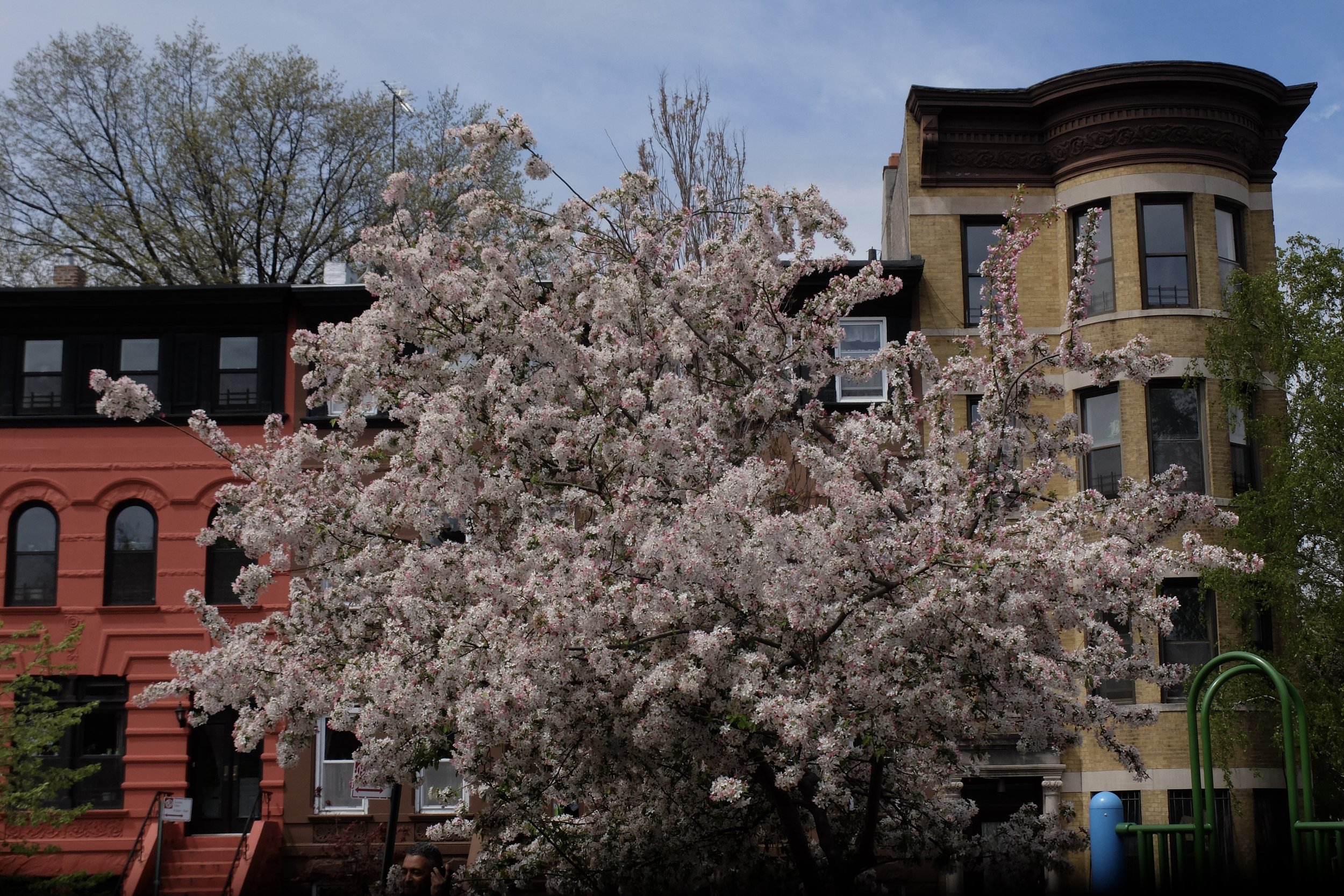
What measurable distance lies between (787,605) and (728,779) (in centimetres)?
144

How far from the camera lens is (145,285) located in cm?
2616

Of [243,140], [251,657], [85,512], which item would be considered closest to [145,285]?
[85,512]

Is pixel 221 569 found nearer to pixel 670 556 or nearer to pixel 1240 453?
pixel 670 556

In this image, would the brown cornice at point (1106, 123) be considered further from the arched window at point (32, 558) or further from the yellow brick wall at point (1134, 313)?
the arched window at point (32, 558)

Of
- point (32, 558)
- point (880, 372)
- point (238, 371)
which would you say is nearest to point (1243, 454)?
point (880, 372)

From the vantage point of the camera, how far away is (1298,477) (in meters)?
22.2

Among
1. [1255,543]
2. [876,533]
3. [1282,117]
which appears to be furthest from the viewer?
[1282,117]

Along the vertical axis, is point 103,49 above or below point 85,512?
above

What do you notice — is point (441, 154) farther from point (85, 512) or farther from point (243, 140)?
point (85, 512)

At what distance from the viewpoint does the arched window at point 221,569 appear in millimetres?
25875

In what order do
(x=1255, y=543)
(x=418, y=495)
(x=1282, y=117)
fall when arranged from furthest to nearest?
(x=1282, y=117), (x=1255, y=543), (x=418, y=495)

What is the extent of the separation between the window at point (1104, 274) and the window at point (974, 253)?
160 centimetres

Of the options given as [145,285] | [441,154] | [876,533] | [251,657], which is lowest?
[251,657]

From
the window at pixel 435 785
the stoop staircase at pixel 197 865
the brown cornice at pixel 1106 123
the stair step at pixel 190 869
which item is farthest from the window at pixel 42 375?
the brown cornice at pixel 1106 123
